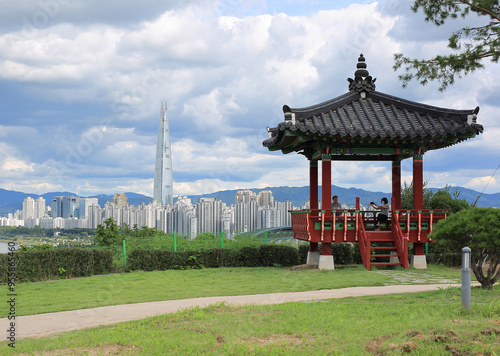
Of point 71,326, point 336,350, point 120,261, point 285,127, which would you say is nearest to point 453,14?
point 285,127

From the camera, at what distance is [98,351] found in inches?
229

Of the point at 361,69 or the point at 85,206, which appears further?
the point at 85,206

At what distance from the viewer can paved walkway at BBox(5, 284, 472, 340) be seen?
7.79 meters

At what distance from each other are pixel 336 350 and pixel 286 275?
936cm

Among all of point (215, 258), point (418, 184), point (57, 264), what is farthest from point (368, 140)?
point (57, 264)

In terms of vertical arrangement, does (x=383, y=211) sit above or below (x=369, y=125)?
below

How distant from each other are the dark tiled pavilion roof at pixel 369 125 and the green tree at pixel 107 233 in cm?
711

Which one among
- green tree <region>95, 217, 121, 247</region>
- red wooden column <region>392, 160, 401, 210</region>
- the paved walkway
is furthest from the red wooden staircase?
green tree <region>95, 217, 121, 247</region>

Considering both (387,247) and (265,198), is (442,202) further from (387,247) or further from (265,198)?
(265,198)

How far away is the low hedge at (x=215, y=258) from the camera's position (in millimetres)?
16906

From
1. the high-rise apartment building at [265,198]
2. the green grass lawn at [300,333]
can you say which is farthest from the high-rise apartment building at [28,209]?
the green grass lawn at [300,333]

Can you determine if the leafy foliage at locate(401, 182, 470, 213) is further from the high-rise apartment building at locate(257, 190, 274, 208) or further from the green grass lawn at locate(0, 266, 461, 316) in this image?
the high-rise apartment building at locate(257, 190, 274, 208)

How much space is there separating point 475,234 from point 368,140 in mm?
7249

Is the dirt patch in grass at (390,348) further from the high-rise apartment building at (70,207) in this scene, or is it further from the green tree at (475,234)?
the high-rise apartment building at (70,207)
